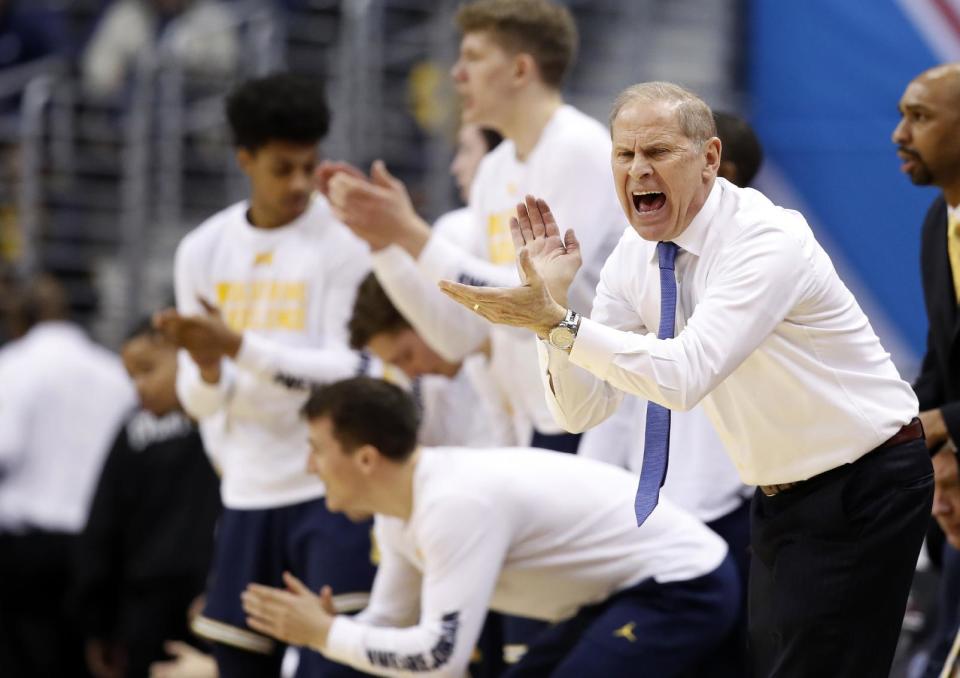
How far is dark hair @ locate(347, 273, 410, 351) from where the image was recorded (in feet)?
17.0

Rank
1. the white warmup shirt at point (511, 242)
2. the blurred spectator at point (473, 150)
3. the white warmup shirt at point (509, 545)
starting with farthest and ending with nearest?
the blurred spectator at point (473, 150) → the white warmup shirt at point (511, 242) → the white warmup shirt at point (509, 545)

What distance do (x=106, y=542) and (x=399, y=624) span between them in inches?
127

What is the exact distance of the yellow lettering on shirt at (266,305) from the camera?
5.35m

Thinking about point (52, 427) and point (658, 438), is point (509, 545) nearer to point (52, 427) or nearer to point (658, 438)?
point (658, 438)

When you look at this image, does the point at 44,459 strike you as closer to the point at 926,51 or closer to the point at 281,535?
the point at 281,535

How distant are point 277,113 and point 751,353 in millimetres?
2527

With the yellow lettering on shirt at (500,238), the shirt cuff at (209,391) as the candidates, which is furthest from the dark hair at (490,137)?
the shirt cuff at (209,391)

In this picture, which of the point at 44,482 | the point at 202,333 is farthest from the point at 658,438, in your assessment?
the point at 44,482

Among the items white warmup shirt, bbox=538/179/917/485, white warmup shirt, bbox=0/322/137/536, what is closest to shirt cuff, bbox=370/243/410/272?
white warmup shirt, bbox=538/179/917/485

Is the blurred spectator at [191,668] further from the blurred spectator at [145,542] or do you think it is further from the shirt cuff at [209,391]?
the blurred spectator at [145,542]

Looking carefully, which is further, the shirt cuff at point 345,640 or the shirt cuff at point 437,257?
the shirt cuff at point 437,257

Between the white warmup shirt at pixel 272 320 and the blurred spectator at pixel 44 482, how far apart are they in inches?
117

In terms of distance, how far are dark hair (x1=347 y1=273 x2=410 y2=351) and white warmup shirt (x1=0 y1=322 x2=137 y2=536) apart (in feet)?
10.4

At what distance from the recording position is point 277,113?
17.7 feet
